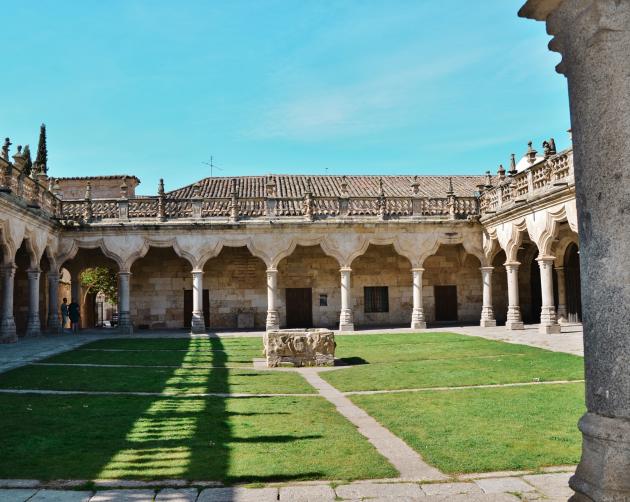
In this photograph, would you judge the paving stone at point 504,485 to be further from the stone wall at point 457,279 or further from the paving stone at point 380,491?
the stone wall at point 457,279

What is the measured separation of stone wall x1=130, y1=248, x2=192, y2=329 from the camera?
2566 centimetres

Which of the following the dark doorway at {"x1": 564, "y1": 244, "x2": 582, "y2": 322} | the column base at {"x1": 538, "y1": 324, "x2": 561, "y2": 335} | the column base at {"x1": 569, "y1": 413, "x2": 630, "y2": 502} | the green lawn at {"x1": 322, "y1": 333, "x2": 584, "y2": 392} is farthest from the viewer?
the dark doorway at {"x1": 564, "y1": 244, "x2": 582, "y2": 322}

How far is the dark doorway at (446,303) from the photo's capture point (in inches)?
1049

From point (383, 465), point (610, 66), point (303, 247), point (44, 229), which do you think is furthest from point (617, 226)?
point (303, 247)

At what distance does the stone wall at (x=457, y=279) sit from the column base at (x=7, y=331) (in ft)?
52.9

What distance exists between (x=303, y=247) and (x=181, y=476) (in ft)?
69.6

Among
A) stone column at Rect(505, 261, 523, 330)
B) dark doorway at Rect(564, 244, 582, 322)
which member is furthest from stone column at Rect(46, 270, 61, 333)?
dark doorway at Rect(564, 244, 582, 322)

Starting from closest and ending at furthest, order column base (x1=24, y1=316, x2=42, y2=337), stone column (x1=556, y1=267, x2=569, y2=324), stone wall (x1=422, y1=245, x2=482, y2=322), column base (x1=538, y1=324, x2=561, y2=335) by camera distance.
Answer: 1. column base (x1=538, y1=324, x2=561, y2=335)
2. column base (x1=24, y1=316, x2=42, y2=337)
3. stone column (x1=556, y1=267, x2=569, y2=324)
4. stone wall (x1=422, y1=245, x2=482, y2=322)

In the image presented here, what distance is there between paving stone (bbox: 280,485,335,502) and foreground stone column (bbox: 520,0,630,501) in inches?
71.0

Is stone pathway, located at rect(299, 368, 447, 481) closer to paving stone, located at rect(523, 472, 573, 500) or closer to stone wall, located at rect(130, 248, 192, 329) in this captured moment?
paving stone, located at rect(523, 472, 573, 500)

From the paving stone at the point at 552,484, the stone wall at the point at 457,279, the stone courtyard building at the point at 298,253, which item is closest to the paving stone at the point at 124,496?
the paving stone at the point at 552,484

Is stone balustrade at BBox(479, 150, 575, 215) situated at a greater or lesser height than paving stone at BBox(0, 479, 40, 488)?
greater

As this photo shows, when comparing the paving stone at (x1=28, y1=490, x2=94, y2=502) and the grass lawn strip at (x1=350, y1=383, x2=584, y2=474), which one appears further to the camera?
the grass lawn strip at (x1=350, y1=383, x2=584, y2=474)

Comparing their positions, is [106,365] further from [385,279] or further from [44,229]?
[385,279]
